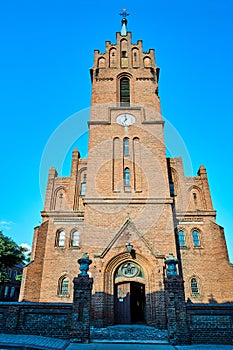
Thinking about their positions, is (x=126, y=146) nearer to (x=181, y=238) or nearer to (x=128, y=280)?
(x=181, y=238)

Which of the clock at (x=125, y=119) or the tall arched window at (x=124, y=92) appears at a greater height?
the tall arched window at (x=124, y=92)

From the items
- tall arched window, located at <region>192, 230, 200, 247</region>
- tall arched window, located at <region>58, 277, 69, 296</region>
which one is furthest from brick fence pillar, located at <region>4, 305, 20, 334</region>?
tall arched window, located at <region>192, 230, 200, 247</region>

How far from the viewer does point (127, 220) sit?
1617cm

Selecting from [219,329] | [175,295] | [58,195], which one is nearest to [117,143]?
[58,195]

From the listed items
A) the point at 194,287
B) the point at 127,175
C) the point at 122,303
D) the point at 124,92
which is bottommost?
the point at 122,303

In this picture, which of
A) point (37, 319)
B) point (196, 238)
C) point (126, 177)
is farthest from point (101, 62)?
point (37, 319)

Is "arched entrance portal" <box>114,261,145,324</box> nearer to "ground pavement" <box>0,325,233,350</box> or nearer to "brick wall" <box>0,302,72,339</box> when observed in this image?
"ground pavement" <box>0,325,233,350</box>

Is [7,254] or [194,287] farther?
[7,254]

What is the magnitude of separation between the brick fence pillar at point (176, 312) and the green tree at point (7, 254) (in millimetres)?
19491

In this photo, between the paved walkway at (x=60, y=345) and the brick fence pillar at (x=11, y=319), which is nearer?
the paved walkway at (x=60, y=345)

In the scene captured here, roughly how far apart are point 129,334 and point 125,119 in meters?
15.5

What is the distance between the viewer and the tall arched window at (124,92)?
2284 centimetres

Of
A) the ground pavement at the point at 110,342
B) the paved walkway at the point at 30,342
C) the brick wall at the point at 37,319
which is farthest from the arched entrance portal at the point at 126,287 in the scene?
the paved walkway at the point at 30,342

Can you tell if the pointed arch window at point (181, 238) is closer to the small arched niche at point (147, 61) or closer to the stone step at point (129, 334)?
the stone step at point (129, 334)
